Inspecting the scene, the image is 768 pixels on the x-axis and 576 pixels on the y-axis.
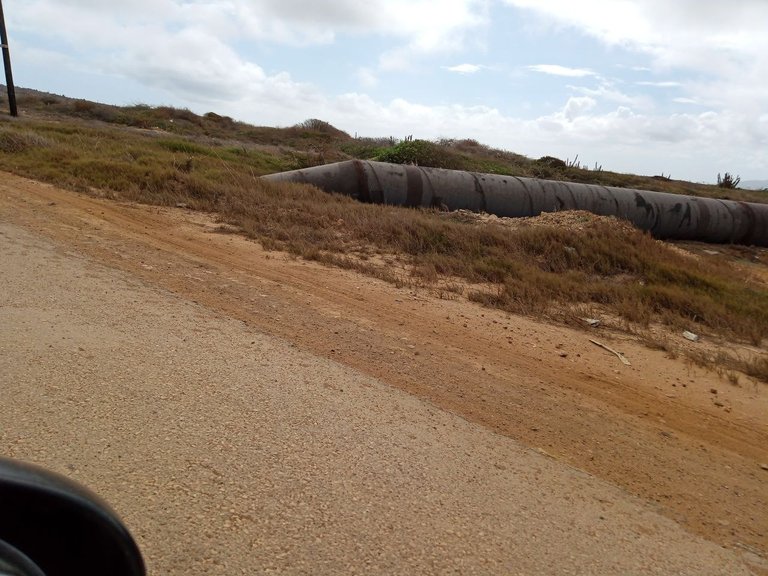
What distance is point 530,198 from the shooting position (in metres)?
14.8

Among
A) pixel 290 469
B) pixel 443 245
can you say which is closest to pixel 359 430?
pixel 290 469

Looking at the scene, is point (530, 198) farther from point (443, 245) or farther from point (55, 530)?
point (55, 530)

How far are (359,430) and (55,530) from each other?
2.30 metres

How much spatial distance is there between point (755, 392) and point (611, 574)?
11.5ft

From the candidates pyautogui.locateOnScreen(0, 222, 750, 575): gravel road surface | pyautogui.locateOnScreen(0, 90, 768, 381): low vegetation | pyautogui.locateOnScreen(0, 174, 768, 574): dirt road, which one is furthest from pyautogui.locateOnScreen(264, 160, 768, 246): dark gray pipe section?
pyautogui.locateOnScreen(0, 222, 750, 575): gravel road surface

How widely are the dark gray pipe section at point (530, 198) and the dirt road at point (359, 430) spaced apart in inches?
317

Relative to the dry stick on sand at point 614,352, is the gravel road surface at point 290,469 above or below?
above

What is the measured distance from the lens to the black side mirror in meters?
1.01

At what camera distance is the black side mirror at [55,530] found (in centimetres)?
101

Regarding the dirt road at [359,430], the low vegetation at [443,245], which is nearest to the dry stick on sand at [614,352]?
the dirt road at [359,430]

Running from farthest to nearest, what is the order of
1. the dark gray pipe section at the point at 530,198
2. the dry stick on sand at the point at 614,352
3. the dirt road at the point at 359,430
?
the dark gray pipe section at the point at 530,198
the dry stick on sand at the point at 614,352
the dirt road at the point at 359,430

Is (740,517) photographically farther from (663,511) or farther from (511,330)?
(511,330)

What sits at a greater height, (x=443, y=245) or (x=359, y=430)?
(x=443, y=245)

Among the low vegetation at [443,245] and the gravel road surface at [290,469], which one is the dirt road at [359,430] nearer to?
the gravel road surface at [290,469]
